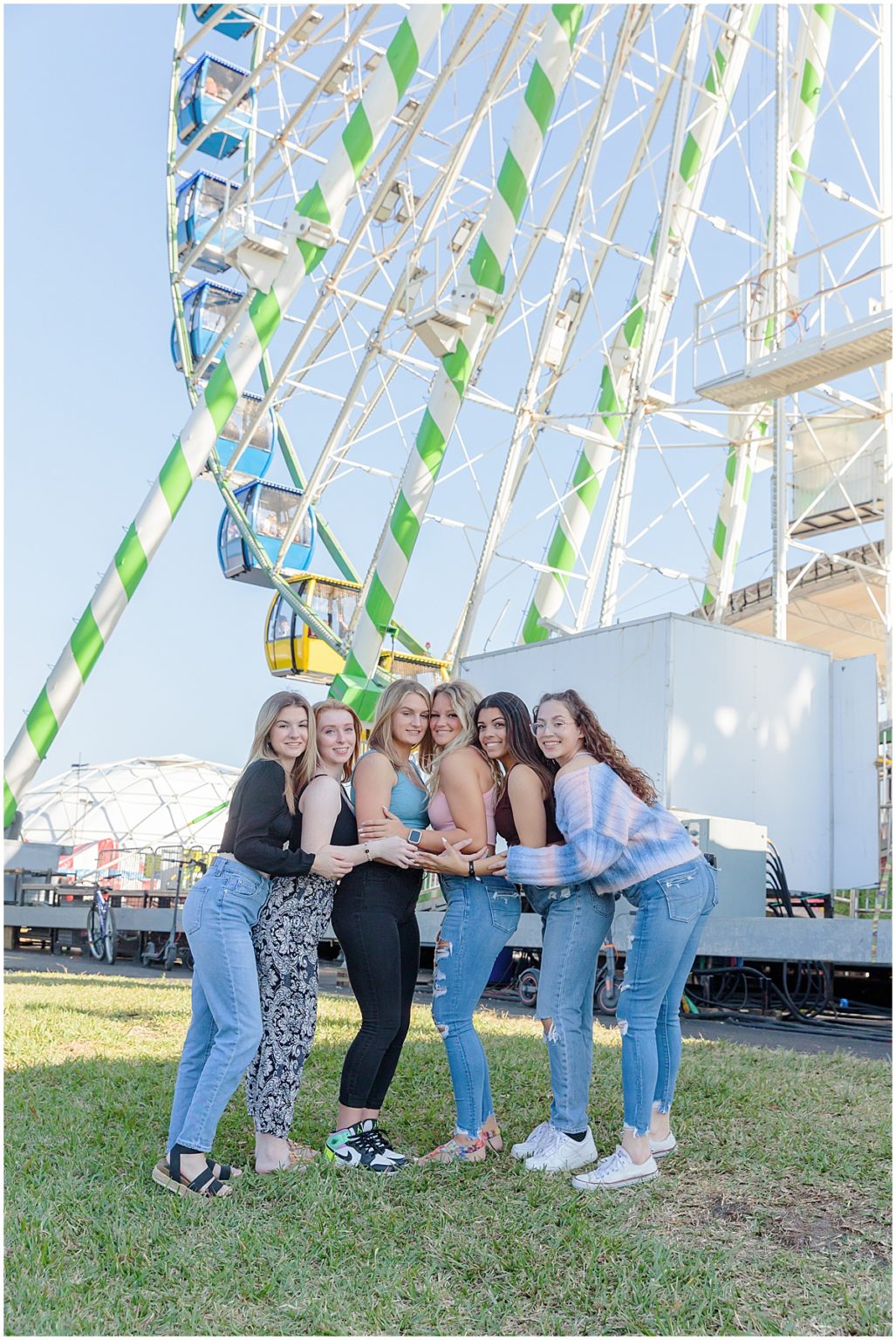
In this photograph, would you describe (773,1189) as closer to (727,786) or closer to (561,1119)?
(561,1119)

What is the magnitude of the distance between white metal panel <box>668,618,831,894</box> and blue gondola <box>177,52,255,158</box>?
13.1m

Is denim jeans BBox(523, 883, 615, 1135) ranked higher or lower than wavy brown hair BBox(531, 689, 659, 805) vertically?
lower

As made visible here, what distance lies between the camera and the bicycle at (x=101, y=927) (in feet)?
53.3

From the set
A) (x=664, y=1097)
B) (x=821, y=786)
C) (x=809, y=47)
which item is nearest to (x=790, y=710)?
(x=821, y=786)

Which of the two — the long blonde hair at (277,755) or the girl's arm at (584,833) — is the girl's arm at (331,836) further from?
the girl's arm at (584,833)

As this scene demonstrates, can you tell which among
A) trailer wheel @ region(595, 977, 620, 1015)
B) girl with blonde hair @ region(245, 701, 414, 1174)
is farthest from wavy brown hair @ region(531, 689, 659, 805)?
trailer wheel @ region(595, 977, 620, 1015)

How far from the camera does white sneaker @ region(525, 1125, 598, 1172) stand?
4.12 metres

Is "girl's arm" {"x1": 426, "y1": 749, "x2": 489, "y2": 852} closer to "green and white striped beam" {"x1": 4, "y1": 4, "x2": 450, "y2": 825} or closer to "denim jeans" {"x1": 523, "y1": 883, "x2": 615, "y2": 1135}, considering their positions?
"denim jeans" {"x1": 523, "y1": 883, "x2": 615, "y2": 1135}

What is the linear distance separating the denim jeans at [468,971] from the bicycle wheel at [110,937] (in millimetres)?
12779

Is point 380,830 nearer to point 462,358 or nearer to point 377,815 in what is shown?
point 377,815

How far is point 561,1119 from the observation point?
4.23 metres

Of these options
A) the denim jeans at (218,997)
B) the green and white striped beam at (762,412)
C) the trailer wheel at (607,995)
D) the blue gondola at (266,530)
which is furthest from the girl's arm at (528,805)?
the blue gondola at (266,530)

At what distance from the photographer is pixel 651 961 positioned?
4.07m

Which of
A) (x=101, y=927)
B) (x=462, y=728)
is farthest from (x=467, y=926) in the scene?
(x=101, y=927)
